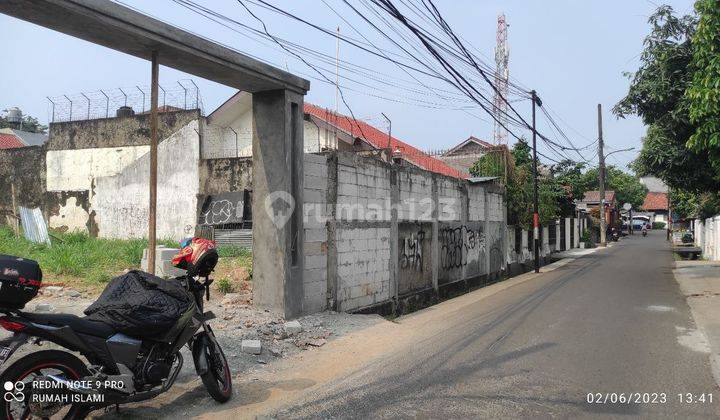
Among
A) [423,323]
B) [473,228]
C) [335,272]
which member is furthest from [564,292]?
[335,272]

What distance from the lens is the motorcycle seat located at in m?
3.87

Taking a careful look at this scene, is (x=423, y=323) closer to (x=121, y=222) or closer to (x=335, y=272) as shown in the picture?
(x=335, y=272)

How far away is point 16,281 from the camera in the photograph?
3699 mm

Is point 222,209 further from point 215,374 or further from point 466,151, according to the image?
point 466,151

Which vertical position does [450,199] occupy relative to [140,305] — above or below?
above

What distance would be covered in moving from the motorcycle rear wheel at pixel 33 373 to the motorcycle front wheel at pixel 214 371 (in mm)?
1061

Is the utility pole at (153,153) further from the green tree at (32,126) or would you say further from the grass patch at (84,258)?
the green tree at (32,126)

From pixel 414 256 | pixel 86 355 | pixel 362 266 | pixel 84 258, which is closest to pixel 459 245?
A: pixel 414 256

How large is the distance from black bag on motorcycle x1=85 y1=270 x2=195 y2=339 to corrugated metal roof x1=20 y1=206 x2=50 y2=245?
41.6 ft

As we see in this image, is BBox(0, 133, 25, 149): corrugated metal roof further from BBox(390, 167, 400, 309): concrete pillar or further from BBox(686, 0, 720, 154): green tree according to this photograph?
BBox(686, 0, 720, 154): green tree

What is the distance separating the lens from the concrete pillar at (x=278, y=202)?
8.55 metres

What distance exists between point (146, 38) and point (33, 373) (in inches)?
158

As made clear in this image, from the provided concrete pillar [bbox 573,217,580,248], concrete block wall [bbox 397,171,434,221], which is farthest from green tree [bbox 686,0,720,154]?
concrete pillar [bbox 573,217,580,248]

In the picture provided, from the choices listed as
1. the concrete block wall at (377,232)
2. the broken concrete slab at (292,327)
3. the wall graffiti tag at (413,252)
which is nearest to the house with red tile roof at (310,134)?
the concrete block wall at (377,232)
